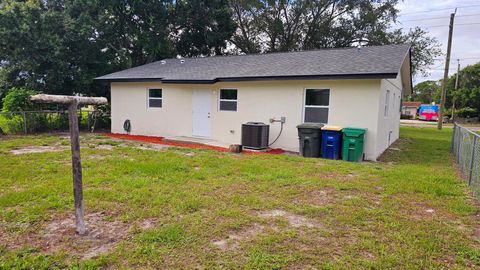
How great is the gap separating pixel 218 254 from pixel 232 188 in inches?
84.3

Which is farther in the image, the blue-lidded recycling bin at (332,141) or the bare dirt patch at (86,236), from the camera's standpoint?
the blue-lidded recycling bin at (332,141)

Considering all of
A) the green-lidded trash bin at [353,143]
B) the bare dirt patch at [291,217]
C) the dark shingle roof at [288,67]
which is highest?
the dark shingle roof at [288,67]

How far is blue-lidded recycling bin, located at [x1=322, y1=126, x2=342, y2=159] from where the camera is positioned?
26.8ft

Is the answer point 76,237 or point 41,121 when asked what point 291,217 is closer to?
point 76,237

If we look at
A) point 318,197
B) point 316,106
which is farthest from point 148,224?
point 316,106

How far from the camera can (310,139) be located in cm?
845

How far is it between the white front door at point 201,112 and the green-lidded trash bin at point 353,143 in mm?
5212

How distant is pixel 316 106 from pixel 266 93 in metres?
1.73

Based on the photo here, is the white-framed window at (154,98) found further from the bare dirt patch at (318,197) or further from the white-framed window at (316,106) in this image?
the bare dirt patch at (318,197)

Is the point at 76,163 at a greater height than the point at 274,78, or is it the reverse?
the point at 274,78

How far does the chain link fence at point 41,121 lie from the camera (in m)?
11.4

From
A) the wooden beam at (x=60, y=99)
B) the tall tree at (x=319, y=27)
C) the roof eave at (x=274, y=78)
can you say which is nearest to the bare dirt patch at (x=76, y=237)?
the wooden beam at (x=60, y=99)

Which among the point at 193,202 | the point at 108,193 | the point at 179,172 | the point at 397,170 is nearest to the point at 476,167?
the point at 397,170

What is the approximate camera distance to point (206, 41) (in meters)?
19.8
